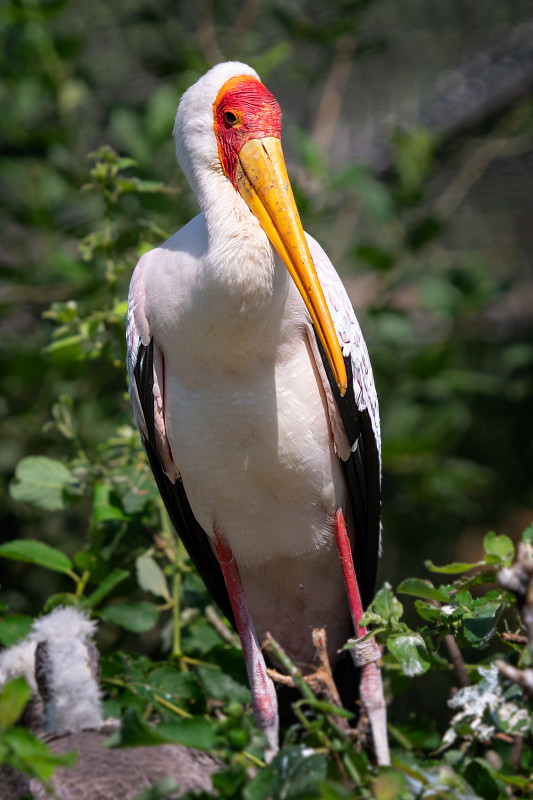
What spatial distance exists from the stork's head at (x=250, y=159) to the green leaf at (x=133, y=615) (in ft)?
3.70

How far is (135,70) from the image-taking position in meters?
5.11

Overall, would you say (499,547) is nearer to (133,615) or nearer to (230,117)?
(230,117)

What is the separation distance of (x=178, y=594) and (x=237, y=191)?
1405 millimetres

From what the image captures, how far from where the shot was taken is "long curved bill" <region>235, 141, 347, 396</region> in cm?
254

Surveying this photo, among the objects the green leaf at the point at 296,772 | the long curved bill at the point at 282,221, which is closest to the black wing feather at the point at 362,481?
the long curved bill at the point at 282,221

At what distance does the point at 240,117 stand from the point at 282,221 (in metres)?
0.34

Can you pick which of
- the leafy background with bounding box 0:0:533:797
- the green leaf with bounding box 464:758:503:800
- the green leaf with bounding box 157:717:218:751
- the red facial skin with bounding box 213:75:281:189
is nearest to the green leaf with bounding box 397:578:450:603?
the green leaf with bounding box 464:758:503:800

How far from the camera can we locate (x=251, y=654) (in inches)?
121

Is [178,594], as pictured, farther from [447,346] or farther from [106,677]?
[447,346]

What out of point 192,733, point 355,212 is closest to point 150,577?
point 192,733

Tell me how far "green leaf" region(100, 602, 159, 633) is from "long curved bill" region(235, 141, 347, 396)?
44.0 inches

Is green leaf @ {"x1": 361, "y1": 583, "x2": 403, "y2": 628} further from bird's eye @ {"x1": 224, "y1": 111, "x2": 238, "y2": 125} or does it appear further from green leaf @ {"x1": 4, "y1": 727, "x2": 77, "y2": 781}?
bird's eye @ {"x1": 224, "y1": 111, "x2": 238, "y2": 125}

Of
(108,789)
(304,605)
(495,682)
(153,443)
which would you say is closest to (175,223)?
(153,443)

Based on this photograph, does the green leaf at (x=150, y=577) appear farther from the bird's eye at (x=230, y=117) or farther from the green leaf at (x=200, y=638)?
the bird's eye at (x=230, y=117)
